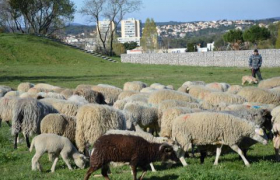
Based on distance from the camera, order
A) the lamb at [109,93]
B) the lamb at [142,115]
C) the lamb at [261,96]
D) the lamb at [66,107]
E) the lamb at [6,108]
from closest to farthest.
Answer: the lamb at [142,115]
the lamb at [66,107]
the lamb at [6,108]
the lamb at [261,96]
the lamb at [109,93]

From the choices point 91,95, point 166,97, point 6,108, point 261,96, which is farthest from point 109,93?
point 261,96

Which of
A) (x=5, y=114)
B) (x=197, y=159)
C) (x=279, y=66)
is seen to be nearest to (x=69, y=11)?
(x=279, y=66)

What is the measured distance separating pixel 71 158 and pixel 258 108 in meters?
4.95

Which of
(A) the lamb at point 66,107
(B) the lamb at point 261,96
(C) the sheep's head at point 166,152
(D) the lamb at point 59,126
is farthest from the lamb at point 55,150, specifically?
(B) the lamb at point 261,96

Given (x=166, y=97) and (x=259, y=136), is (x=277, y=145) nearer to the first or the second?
(x=259, y=136)

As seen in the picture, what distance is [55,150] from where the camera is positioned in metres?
9.12

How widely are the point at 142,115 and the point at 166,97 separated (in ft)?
7.69

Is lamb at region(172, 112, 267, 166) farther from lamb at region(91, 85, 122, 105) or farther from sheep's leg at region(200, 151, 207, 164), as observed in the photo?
lamb at region(91, 85, 122, 105)

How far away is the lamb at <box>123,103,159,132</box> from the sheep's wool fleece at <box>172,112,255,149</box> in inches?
79.9

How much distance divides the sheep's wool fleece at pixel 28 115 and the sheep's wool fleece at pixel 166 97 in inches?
133

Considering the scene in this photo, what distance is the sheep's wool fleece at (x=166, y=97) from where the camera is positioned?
1368cm

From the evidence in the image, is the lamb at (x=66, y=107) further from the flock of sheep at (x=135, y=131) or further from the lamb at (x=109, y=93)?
the lamb at (x=109, y=93)

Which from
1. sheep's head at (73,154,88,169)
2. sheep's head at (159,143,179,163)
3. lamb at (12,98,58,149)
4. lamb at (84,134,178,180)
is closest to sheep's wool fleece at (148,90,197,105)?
lamb at (12,98,58,149)

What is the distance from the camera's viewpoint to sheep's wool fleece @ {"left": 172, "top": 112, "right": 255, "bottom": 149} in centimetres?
931
